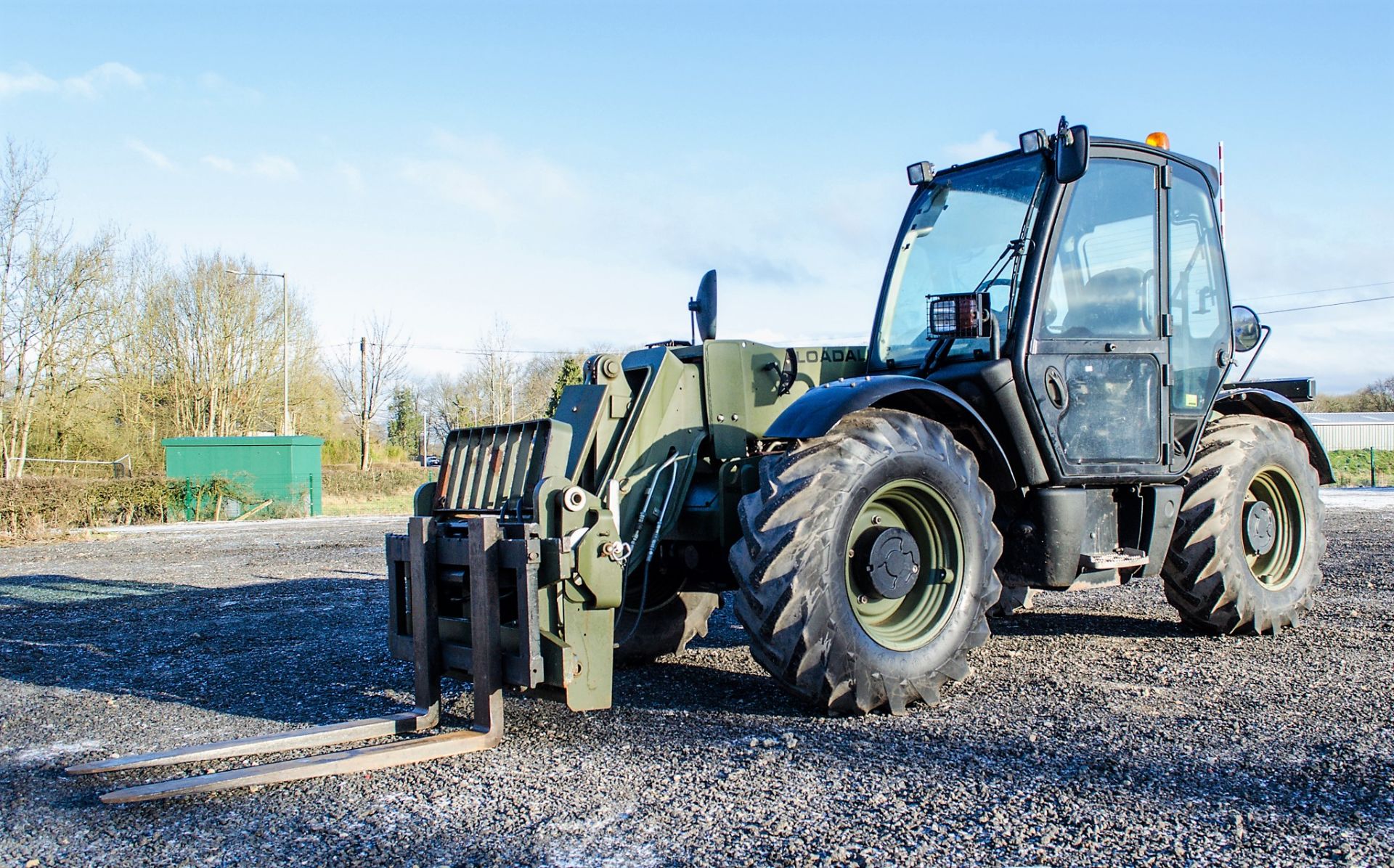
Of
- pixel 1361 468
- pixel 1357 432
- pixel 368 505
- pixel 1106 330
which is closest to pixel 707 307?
pixel 1106 330

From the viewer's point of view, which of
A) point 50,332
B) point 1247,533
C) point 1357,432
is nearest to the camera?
point 1247,533

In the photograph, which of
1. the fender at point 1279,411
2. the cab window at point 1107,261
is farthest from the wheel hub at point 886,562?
the fender at point 1279,411

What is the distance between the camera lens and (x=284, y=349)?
40.0 m

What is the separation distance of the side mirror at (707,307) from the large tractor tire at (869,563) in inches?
48.6

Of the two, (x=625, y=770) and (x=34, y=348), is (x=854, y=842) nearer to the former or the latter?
(x=625, y=770)

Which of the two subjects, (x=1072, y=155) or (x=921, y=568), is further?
(x=1072, y=155)

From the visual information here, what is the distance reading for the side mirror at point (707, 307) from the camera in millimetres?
5812

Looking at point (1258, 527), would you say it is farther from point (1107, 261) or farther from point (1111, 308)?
point (1107, 261)

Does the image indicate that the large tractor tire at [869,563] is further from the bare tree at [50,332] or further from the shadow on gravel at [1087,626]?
the bare tree at [50,332]

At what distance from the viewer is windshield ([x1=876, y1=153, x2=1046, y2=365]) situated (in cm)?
591

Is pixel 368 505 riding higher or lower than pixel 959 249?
lower

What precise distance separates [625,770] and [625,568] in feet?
4.14

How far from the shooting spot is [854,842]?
314 cm

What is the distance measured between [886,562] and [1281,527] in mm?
3834
